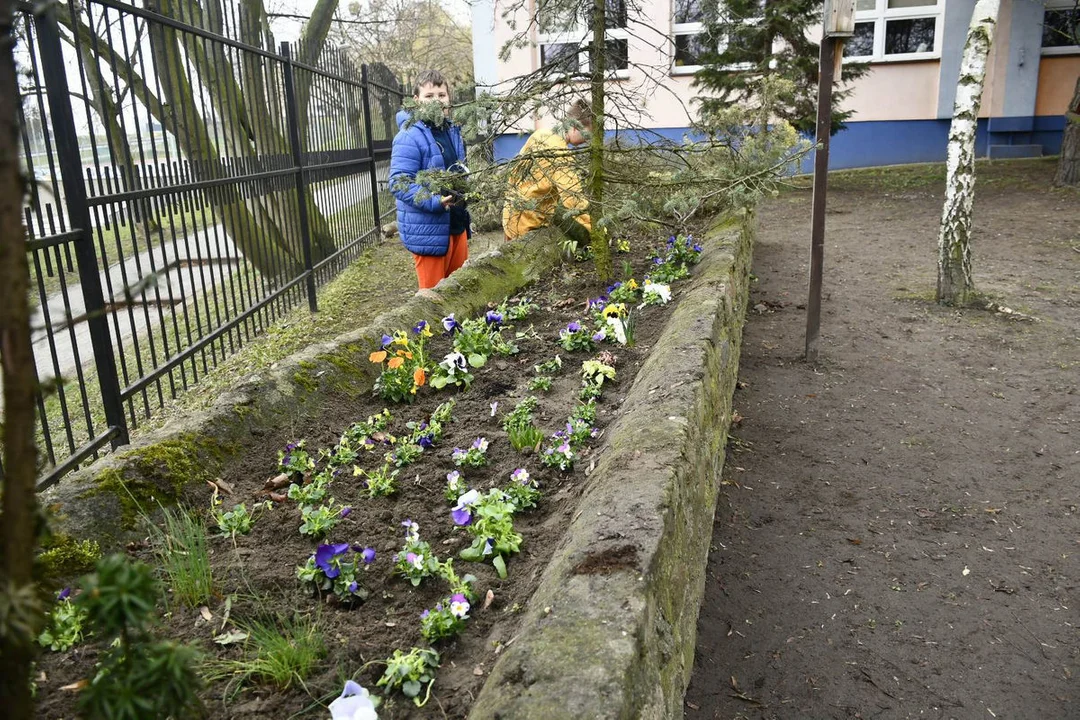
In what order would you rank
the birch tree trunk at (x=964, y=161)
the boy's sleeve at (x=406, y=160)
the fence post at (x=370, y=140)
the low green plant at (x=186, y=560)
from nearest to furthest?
the low green plant at (x=186, y=560), the boy's sleeve at (x=406, y=160), the birch tree trunk at (x=964, y=161), the fence post at (x=370, y=140)

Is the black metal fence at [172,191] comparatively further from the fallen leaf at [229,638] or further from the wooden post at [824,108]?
the wooden post at [824,108]

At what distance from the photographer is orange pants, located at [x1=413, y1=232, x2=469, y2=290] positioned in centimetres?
614

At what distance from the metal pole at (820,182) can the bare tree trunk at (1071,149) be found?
8.53m

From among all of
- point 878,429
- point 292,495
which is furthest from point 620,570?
point 878,429

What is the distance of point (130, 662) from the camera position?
1.07m

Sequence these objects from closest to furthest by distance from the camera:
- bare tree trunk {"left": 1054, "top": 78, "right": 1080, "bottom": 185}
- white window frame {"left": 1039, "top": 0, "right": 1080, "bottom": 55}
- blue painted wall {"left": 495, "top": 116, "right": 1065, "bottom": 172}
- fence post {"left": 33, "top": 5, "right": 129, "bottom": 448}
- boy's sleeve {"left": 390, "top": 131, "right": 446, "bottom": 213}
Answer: fence post {"left": 33, "top": 5, "right": 129, "bottom": 448} → boy's sleeve {"left": 390, "top": 131, "right": 446, "bottom": 213} → bare tree trunk {"left": 1054, "top": 78, "right": 1080, "bottom": 185} → white window frame {"left": 1039, "top": 0, "right": 1080, "bottom": 55} → blue painted wall {"left": 495, "top": 116, "right": 1065, "bottom": 172}

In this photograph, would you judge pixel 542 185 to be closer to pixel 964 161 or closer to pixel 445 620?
pixel 964 161

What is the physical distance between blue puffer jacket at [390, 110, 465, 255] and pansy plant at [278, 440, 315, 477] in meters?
2.42

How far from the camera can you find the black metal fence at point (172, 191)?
3.35m

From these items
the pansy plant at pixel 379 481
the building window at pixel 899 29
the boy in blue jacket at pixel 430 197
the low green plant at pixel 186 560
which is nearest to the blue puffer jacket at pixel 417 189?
the boy in blue jacket at pixel 430 197

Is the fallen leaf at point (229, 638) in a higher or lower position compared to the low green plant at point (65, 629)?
lower

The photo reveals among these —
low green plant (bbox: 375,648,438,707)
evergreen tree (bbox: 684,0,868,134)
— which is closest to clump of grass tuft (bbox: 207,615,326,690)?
low green plant (bbox: 375,648,438,707)

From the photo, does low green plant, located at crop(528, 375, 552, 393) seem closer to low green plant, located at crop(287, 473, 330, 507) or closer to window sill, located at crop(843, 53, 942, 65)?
low green plant, located at crop(287, 473, 330, 507)

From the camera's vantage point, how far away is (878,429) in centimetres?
455
